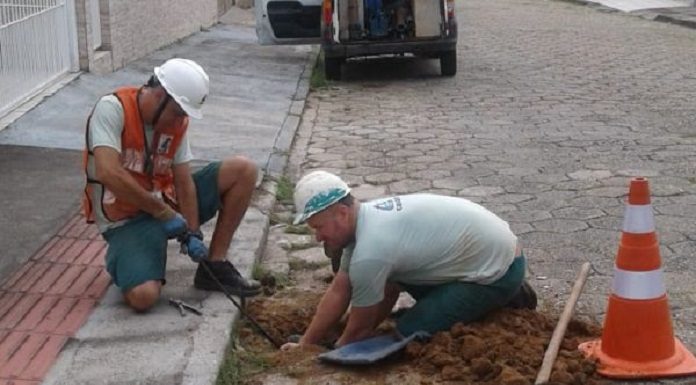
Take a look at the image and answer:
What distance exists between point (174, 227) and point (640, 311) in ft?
6.78

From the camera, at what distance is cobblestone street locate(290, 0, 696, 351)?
621 cm

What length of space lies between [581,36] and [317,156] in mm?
11054

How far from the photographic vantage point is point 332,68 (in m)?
13.7

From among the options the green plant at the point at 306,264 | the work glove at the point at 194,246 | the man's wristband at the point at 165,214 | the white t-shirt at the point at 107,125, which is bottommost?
the green plant at the point at 306,264

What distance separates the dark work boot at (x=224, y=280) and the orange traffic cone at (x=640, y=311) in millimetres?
1742

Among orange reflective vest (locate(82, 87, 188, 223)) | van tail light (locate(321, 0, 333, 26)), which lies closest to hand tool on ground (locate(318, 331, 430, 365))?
orange reflective vest (locate(82, 87, 188, 223))

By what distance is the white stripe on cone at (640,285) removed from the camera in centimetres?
441

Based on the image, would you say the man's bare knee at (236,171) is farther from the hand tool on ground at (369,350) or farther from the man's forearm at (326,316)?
the hand tool on ground at (369,350)

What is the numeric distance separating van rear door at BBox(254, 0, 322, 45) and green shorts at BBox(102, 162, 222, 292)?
9.20 metres

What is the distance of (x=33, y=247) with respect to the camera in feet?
18.9

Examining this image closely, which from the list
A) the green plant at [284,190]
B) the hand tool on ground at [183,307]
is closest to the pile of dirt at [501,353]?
the hand tool on ground at [183,307]

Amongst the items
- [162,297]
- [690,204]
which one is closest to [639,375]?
[162,297]

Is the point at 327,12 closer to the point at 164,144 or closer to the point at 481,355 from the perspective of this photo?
the point at 164,144

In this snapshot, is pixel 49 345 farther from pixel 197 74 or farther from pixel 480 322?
pixel 480 322
